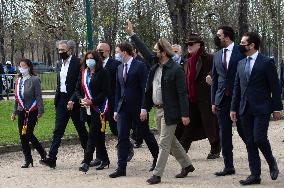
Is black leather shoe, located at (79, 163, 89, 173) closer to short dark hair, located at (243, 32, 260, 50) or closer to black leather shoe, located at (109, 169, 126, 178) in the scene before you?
black leather shoe, located at (109, 169, 126, 178)

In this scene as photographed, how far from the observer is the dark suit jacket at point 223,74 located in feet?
30.8

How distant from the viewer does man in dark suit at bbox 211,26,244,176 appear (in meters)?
9.38

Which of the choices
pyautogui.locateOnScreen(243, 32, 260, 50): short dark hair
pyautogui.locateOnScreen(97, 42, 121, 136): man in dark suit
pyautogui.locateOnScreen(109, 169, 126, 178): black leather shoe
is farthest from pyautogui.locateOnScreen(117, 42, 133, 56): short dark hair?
pyautogui.locateOnScreen(243, 32, 260, 50): short dark hair

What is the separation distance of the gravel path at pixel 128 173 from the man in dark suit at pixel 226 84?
0.37 m

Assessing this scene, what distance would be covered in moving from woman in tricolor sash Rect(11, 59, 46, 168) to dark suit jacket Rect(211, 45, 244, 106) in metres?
3.01

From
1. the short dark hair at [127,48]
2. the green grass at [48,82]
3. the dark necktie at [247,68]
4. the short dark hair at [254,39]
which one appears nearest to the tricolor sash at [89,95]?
the short dark hair at [127,48]

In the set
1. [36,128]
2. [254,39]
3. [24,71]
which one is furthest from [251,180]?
[36,128]

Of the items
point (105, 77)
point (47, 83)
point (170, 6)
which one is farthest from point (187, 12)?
point (47, 83)

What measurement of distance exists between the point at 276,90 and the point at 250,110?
0.41m

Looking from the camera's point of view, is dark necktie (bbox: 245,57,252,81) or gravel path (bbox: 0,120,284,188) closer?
dark necktie (bbox: 245,57,252,81)

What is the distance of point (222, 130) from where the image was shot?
941cm

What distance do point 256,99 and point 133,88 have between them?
83.2 inches

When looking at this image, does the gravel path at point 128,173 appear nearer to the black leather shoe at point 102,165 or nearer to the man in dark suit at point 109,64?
the black leather shoe at point 102,165

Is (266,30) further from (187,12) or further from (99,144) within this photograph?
(99,144)
